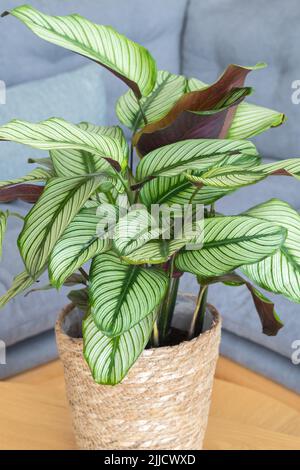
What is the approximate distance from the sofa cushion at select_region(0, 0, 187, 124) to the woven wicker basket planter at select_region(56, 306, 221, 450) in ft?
3.75

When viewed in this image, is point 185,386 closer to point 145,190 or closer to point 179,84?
point 145,190

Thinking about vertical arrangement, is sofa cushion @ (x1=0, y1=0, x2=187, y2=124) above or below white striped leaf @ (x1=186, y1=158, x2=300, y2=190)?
above

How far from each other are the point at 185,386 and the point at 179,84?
1.04ft

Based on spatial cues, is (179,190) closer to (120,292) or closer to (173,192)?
(173,192)

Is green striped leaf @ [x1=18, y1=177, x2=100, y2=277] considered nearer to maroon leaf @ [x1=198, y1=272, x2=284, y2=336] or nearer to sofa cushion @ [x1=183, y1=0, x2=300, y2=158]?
maroon leaf @ [x1=198, y1=272, x2=284, y2=336]

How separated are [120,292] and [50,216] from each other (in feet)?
0.32

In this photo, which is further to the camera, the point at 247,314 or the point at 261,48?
the point at 261,48

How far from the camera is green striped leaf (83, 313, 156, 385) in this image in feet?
1.77

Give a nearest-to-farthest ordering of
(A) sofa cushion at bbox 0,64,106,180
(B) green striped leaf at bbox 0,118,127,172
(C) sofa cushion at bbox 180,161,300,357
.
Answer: (B) green striped leaf at bbox 0,118,127,172 < (C) sofa cushion at bbox 180,161,300,357 < (A) sofa cushion at bbox 0,64,106,180

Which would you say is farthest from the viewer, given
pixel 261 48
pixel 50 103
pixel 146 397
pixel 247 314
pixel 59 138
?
pixel 261 48

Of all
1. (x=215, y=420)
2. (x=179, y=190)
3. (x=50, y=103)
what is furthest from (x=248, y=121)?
(x=50, y=103)

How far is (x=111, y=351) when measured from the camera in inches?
21.7

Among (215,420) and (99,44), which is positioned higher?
(99,44)

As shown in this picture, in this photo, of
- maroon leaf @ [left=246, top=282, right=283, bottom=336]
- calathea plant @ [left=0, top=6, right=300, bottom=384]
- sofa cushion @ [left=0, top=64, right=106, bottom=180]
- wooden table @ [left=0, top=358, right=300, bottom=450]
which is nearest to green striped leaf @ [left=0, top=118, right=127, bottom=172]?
calathea plant @ [left=0, top=6, right=300, bottom=384]
